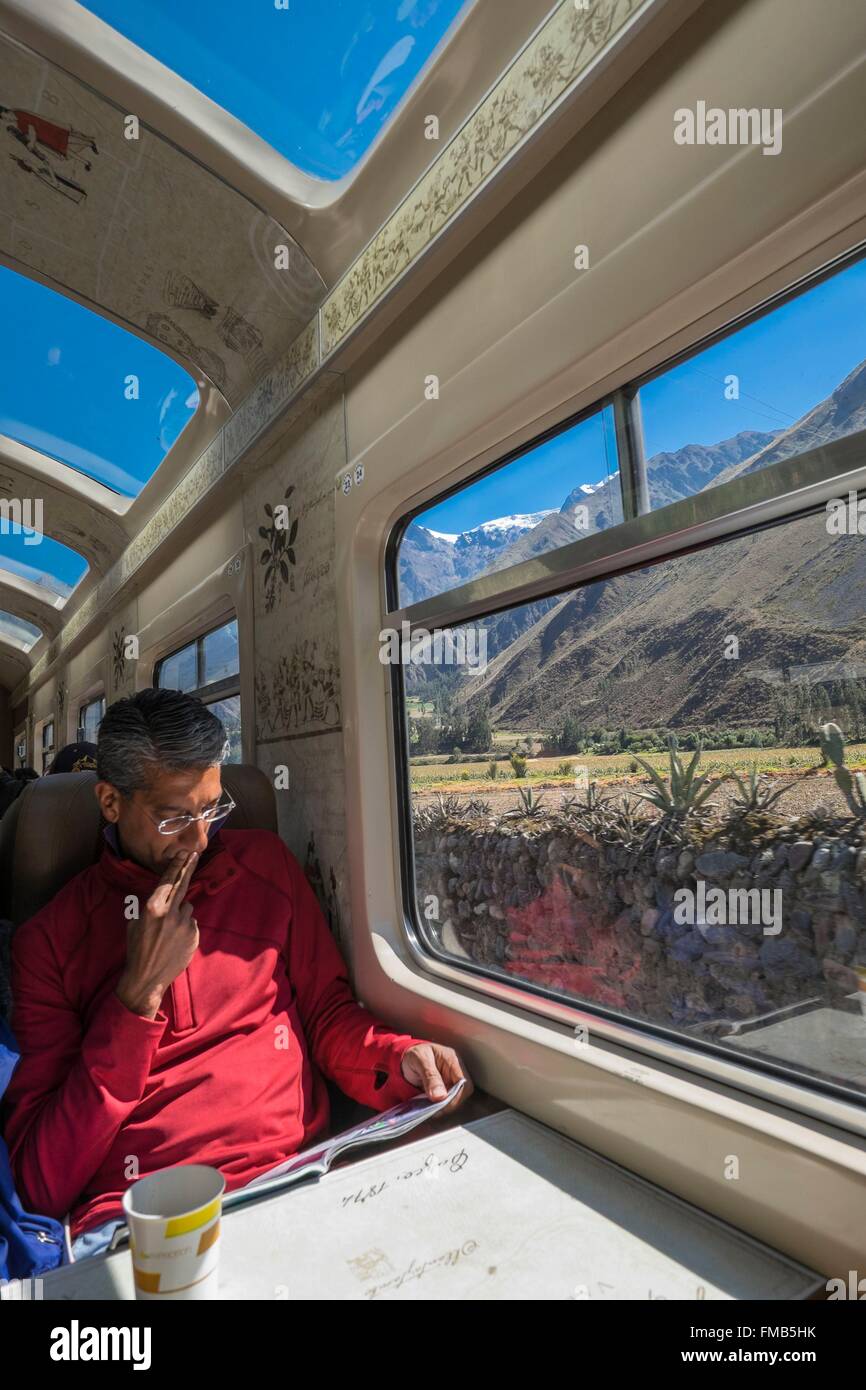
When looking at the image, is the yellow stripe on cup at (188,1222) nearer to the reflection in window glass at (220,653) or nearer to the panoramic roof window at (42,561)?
the reflection in window glass at (220,653)

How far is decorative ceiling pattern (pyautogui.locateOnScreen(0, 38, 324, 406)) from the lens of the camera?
2031 millimetres

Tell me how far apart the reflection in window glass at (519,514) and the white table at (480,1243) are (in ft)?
3.79

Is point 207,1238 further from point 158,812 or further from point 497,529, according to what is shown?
point 497,529

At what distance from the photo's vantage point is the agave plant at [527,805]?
171 cm

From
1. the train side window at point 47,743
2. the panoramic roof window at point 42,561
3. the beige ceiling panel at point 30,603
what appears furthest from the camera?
the train side window at point 47,743

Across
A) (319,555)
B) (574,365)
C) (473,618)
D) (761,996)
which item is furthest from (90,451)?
(761,996)

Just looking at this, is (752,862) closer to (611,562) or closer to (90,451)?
(611,562)

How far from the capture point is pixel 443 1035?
181cm

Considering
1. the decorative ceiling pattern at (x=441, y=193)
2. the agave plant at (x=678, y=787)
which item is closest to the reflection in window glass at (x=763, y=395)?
the agave plant at (x=678, y=787)

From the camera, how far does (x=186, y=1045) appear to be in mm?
1605

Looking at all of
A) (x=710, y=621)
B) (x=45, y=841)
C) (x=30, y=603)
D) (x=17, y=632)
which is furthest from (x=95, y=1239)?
(x=17, y=632)

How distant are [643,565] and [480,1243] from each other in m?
1.11

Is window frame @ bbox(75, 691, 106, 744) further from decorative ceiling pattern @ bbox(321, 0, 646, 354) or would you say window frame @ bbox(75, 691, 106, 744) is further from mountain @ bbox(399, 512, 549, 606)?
decorative ceiling pattern @ bbox(321, 0, 646, 354)

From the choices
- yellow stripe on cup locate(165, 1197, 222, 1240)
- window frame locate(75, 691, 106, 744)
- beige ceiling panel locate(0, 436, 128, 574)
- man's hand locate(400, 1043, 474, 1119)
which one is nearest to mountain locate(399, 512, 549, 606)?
man's hand locate(400, 1043, 474, 1119)
